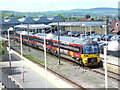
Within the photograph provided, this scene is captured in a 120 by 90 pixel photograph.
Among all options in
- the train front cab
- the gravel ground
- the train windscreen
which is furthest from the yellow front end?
the gravel ground

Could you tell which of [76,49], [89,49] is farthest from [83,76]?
[76,49]

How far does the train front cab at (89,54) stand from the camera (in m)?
24.2

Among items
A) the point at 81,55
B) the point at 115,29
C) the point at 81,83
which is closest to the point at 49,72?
the point at 81,55

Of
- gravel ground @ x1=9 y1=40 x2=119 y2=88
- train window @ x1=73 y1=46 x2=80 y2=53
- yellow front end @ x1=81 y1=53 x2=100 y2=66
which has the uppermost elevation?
train window @ x1=73 y1=46 x2=80 y2=53

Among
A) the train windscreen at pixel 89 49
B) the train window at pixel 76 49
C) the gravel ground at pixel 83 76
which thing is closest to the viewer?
the gravel ground at pixel 83 76

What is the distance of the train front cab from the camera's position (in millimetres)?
24156

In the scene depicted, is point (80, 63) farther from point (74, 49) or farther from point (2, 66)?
point (2, 66)

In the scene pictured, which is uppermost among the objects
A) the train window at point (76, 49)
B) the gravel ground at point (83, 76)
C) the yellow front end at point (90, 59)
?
the train window at point (76, 49)

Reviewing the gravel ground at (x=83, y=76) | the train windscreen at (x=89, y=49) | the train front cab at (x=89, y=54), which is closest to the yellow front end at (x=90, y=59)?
the train front cab at (x=89, y=54)

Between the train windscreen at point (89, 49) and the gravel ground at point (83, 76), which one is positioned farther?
the train windscreen at point (89, 49)

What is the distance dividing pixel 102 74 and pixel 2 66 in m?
11.1

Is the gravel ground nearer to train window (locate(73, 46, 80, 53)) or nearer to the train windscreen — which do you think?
train window (locate(73, 46, 80, 53))

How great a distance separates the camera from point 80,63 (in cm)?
2528

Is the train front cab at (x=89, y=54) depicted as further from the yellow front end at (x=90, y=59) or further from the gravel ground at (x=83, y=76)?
the gravel ground at (x=83, y=76)
